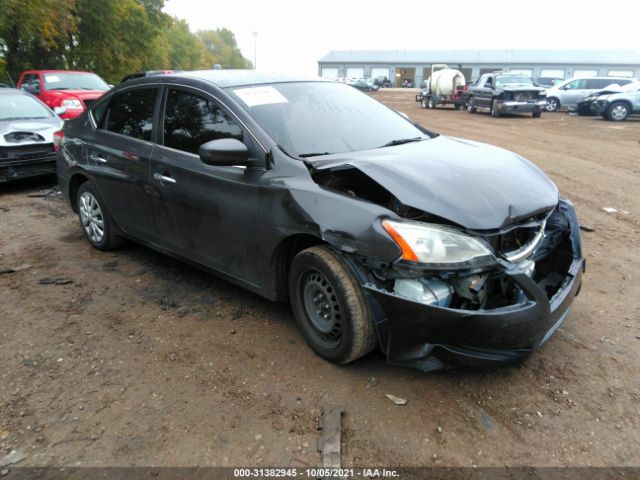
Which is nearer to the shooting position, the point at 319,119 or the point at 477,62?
the point at 319,119

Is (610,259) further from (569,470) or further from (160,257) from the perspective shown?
(160,257)

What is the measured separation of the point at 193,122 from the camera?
369 cm

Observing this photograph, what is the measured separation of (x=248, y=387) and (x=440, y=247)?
1349 millimetres

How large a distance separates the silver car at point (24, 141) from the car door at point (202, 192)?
411 cm

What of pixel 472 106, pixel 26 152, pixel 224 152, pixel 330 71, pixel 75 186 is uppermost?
pixel 330 71

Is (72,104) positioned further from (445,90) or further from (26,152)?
(445,90)

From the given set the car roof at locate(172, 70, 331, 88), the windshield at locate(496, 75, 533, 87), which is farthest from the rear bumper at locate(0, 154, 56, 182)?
the windshield at locate(496, 75, 533, 87)

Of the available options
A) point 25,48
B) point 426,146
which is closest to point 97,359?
point 426,146

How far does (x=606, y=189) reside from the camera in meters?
7.51

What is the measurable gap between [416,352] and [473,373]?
0.55 m

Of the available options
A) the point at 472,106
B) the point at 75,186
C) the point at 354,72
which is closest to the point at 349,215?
the point at 75,186

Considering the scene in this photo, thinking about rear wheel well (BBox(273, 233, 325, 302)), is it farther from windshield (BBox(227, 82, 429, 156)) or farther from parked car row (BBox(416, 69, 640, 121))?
A: parked car row (BBox(416, 69, 640, 121))

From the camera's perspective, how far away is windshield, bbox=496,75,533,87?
68.1 feet

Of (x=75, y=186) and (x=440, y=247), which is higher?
(x=440, y=247)
